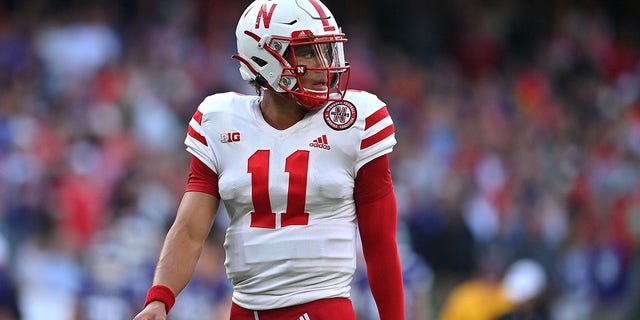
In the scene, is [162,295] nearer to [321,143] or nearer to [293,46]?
[321,143]

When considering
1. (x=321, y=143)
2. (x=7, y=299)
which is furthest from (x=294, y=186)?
(x=7, y=299)

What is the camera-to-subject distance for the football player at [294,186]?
12.8ft

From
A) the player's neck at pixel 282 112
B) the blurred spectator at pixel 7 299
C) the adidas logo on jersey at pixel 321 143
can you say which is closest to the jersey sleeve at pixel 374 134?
the adidas logo on jersey at pixel 321 143

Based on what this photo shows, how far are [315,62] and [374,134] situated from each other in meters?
0.31

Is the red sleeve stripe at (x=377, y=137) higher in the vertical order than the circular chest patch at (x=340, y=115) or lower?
lower

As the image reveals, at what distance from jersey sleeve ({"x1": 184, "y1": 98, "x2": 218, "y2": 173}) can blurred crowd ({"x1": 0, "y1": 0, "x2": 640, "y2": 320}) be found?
7.62 ft

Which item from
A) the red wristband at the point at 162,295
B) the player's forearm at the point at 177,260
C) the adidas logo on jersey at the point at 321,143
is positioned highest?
the adidas logo on jersey at the point at 321,143

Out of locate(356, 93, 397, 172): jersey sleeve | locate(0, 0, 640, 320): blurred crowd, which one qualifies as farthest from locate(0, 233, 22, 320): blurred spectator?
locate(356, 93, 397, 172): jersey sleeve

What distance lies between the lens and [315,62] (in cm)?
399

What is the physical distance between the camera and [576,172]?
40.0 feet

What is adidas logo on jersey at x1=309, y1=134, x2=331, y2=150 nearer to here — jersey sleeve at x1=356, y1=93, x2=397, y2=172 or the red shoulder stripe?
jersey sleeve at x1=356, y1=93, x2=397, y2=172

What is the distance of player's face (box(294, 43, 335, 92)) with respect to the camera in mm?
3971

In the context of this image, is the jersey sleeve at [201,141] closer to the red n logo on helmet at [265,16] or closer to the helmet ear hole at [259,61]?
the helmet ear hole at [259,61]

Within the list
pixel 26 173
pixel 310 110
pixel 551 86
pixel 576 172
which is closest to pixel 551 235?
pixel 576 172
